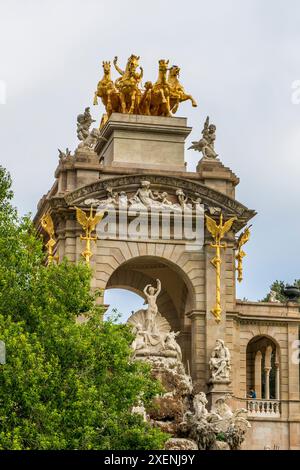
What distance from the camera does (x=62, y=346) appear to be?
5234 centimetres

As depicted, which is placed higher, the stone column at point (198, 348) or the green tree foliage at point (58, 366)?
the stone column at point (198, 348)

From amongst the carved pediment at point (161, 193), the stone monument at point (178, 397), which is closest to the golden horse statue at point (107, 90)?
the carved pediment at point (161, 193)

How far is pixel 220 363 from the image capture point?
67.4 m

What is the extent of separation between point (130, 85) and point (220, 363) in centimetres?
1298

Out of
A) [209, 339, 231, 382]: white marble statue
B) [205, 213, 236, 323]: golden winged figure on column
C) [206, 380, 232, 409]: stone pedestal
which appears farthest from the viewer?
[205, 213, 236, 323]: golden winged figure on column

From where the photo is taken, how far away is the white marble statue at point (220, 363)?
6725 cm

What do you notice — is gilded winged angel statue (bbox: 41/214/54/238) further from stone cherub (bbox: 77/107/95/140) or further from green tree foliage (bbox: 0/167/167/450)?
Answer: green tree foliage (bbox: 0/167/167/450)

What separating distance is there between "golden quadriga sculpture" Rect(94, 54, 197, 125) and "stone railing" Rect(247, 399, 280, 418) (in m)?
13.1

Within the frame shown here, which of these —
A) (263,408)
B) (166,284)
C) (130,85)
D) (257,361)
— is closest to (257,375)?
(257,361)

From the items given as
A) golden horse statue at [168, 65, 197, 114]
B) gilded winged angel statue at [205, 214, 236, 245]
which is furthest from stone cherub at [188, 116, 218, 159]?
gilded winged angel statue at [205, 214, 236, 245]

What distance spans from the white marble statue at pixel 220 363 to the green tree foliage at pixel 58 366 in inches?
431

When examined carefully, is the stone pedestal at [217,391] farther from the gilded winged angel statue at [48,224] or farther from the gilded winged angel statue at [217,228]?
the gilded winged angel statue at [48,224]

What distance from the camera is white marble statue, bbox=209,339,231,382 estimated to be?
221 feet
